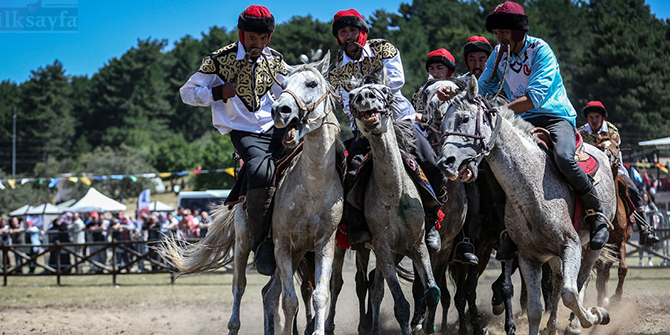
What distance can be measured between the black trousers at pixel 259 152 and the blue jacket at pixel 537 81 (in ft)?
Answer: 7.36

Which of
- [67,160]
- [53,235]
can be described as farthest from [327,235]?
[67,160]

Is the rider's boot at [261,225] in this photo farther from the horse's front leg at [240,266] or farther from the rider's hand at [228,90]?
the rider's hand at [228,90]

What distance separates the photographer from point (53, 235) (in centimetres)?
2198

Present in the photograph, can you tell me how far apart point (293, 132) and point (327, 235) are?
1.04 m

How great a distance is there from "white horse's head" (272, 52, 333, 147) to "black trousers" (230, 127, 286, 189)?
0.79 m

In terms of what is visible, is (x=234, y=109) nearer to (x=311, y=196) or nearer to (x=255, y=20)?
(x=255, y=20)

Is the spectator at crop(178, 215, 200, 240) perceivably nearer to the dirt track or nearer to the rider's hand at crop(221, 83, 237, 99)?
the dirt track

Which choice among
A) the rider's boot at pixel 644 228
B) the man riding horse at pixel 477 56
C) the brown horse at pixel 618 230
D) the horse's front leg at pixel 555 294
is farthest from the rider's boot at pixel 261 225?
the rider's boot at pixel 644 228

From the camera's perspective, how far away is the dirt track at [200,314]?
359 inches

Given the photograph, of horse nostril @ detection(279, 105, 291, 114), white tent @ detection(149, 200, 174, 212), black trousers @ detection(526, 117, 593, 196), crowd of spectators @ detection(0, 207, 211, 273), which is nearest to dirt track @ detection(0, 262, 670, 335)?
black trousers @ detection(526, 117, 593, 196)

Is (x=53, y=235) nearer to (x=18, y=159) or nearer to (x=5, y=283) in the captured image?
(x=5, y=283)

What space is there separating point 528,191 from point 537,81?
111 cm

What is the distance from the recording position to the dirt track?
359 inches

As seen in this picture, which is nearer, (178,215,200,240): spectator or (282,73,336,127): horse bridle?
(282,73,336,127): horse bridle
